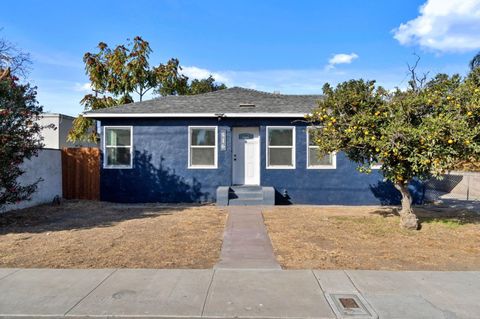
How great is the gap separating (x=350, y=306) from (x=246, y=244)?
3392mm

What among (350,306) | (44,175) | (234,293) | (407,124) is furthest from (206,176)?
(350,306)

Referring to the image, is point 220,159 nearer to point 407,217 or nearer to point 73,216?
point 73,216

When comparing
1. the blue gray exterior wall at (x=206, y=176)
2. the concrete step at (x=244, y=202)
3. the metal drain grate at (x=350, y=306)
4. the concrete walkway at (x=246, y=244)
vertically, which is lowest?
the metal drain grate at (x=350, y=306)

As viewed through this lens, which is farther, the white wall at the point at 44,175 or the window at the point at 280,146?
the window at the point at 280,146

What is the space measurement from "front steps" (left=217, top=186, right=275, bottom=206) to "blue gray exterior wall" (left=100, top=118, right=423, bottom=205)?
60 cm

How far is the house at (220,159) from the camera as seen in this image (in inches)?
560

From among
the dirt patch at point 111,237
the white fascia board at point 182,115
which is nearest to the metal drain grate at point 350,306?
the dirt patch at point 111,237

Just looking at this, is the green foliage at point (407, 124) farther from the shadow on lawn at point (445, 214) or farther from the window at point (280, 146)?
the window at point (280, 146)

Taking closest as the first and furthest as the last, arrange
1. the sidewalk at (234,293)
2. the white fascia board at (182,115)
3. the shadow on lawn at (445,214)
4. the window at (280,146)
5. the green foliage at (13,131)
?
1. the sidewalk at (234,293)
2. the green foliage at (13,131)
3. the shadow on lawn at (445,214)
4. the white fascia board at (182,115)
5. the window at (280,146)

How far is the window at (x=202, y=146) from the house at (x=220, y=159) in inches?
1.4

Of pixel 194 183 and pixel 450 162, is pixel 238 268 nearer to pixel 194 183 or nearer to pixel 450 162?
pixel 450 162

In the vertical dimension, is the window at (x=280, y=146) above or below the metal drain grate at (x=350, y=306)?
above

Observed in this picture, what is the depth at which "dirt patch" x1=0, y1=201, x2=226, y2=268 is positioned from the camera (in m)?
6.77

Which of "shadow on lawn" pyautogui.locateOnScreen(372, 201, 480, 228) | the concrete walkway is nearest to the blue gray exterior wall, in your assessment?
"shadow on lawn" pyautogui.locateOnScreen(372, 201, 480, 228)
